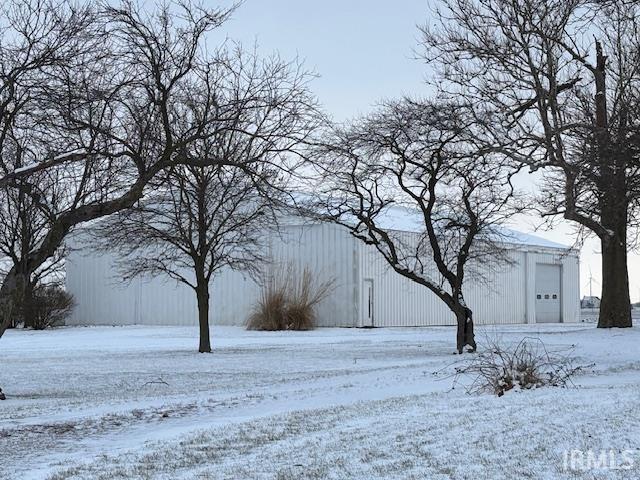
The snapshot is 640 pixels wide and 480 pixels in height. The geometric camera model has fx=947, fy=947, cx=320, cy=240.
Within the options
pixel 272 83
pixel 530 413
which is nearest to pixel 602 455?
pixel 530 413

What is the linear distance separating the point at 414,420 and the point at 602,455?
2786 millimetres

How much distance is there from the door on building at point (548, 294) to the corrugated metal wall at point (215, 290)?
52.6ft

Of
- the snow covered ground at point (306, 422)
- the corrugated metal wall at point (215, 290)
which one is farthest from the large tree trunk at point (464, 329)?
the corrugated metal wall at point (215, 290)

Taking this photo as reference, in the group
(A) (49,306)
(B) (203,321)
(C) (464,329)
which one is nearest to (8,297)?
(B) (203,321)

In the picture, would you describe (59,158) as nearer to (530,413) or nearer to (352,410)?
(352,410)

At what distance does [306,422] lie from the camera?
10227 mm

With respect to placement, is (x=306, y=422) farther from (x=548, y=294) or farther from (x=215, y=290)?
(x=548, y=294)

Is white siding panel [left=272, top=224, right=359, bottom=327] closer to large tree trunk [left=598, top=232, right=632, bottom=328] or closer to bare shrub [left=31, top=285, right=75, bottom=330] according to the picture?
large tree trunk [left=598, top=232, right=632, bottom=328]

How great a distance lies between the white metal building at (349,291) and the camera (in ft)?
136

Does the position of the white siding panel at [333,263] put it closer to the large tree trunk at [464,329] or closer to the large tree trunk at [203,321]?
the large tree trunk at [203,321]

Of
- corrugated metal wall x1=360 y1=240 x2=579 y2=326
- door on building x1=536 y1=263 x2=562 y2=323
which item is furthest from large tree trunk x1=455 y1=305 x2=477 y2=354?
door on building x1=536 y1=263 x2=562 y2=323

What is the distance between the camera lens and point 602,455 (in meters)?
7.36

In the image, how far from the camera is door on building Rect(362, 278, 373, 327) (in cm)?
4119

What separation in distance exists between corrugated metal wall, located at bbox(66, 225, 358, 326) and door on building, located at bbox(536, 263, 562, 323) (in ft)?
52.6
